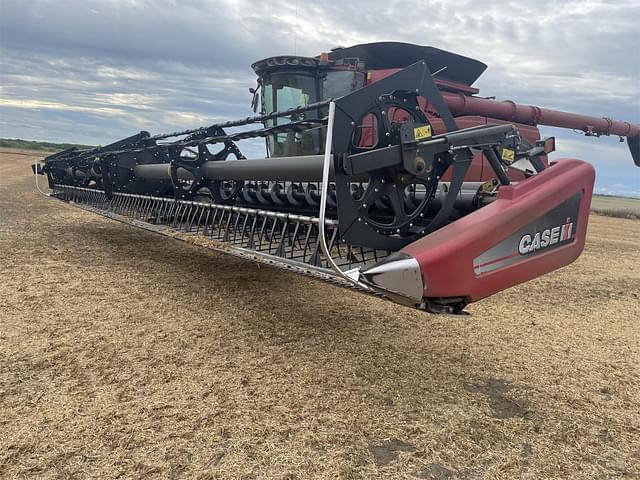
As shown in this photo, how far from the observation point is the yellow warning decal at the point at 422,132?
275cm

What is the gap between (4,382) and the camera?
8.36 ft

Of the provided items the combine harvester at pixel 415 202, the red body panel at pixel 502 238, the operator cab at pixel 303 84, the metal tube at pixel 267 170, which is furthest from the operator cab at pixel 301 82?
the red body panel at pixel 502 238

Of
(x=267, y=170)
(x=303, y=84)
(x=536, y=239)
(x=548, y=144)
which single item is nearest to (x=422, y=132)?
(x=536, y=239)

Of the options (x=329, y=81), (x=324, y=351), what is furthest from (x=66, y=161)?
(x=324, y=351)

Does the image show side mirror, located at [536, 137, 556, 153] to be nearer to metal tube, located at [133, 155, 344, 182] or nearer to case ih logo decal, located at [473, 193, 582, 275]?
case ih logo decal, located at [473, 193, 582, 275]

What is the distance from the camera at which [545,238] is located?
2828 mm

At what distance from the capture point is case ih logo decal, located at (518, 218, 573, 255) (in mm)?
2724

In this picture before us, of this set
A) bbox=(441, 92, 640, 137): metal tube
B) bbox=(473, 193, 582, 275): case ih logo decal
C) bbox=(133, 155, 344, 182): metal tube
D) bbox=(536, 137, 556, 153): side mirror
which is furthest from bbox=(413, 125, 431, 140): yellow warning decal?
bbox=(441, 92, 640, 137): metal tube

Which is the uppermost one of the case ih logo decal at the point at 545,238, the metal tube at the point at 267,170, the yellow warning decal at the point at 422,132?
the yellow warning decal at the point at 422,132

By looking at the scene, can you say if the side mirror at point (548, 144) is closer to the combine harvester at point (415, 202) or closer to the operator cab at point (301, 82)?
the combine harvester at point (415, 202)

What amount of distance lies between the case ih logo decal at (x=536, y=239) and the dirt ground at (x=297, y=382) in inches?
29.9

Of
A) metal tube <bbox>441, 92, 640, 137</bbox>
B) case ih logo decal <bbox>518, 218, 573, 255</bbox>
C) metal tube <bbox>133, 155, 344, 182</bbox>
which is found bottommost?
case ih logo decal <bbox>518, 218, 573, 255</bbox>

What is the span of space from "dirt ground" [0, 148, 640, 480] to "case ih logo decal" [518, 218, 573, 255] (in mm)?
817

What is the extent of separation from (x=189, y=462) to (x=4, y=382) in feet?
4.09
